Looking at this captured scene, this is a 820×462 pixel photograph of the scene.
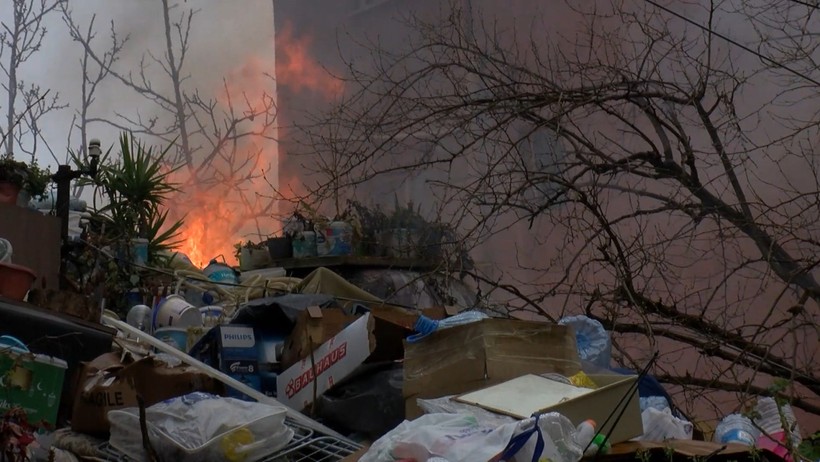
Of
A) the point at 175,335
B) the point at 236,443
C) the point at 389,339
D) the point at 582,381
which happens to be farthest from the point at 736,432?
the point at 175,335

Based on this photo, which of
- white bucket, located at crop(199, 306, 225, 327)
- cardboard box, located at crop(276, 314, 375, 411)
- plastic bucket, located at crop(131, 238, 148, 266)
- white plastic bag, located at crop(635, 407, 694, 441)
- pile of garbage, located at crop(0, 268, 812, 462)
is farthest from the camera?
plastic bucket, located at crop(131, 238, 148, 266)

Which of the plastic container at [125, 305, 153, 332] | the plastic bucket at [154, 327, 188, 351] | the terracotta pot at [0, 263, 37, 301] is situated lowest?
the plastic bucket at [154, 327, 188, 351]

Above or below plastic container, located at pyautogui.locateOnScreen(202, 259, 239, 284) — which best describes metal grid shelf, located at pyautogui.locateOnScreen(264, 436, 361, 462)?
below

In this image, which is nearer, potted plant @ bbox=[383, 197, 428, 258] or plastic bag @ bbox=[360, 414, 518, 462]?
plastic bag @ bbox=[360, 414, 518, 462]

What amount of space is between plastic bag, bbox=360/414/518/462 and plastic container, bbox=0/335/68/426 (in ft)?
3.89

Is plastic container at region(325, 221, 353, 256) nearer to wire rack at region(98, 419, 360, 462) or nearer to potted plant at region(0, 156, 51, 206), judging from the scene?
potted plant at region(0, 156, 51, 206)

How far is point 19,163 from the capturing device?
6.78 m

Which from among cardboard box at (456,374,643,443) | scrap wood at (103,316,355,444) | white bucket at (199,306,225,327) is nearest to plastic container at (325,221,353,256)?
white bucket at (199,306,225,327)

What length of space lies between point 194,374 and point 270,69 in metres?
10.4

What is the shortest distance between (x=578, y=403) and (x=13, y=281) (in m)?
2.74

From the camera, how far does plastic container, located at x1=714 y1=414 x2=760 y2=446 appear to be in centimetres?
313

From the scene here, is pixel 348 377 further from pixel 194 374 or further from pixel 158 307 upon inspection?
pixel 158 307

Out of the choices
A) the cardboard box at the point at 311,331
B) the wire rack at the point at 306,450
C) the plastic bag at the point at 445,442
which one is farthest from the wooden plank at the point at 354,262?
the plastic bag at the point at 445,442

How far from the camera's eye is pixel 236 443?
2.94 metres
